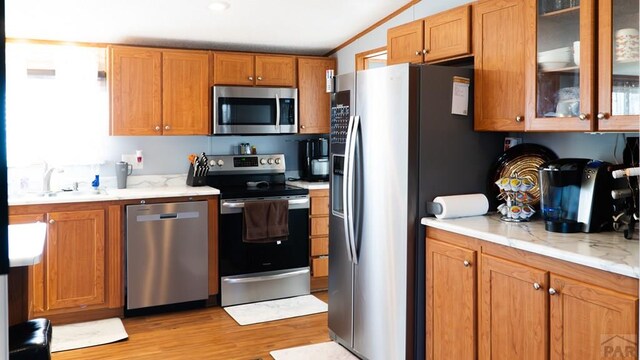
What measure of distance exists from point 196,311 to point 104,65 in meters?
2.07

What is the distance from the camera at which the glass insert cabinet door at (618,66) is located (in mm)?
2191

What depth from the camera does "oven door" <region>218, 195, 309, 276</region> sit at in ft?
14.3

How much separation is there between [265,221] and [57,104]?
1.86m

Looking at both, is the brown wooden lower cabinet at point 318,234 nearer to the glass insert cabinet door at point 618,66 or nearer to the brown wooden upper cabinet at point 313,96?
the brown wooden upper cabinet at point 313,96

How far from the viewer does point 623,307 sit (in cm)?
188

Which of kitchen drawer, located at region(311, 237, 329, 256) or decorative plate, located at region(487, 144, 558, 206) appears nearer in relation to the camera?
decorative plate, located at region(487, 144, 558, 206)

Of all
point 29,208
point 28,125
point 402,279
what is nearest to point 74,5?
point 28,125

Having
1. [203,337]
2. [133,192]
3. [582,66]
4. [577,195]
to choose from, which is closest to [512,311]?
[577,195]

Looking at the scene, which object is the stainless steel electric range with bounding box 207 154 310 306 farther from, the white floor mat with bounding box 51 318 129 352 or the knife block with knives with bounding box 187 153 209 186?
the white floor mat with bounding box 51 318 129 352

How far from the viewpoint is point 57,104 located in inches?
173

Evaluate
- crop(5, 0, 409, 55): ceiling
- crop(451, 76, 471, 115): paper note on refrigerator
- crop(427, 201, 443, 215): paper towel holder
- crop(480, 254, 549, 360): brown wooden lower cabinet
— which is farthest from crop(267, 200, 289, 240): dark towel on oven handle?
crop(480, 254, 549, 360): brown wooden lower cabinet

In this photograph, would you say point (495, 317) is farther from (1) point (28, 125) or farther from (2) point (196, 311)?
(1) point (28, 125)

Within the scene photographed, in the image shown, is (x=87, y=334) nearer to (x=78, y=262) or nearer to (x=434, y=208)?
(x=78, y=262)

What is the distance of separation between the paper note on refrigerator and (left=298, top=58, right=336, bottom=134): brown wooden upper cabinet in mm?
2172
